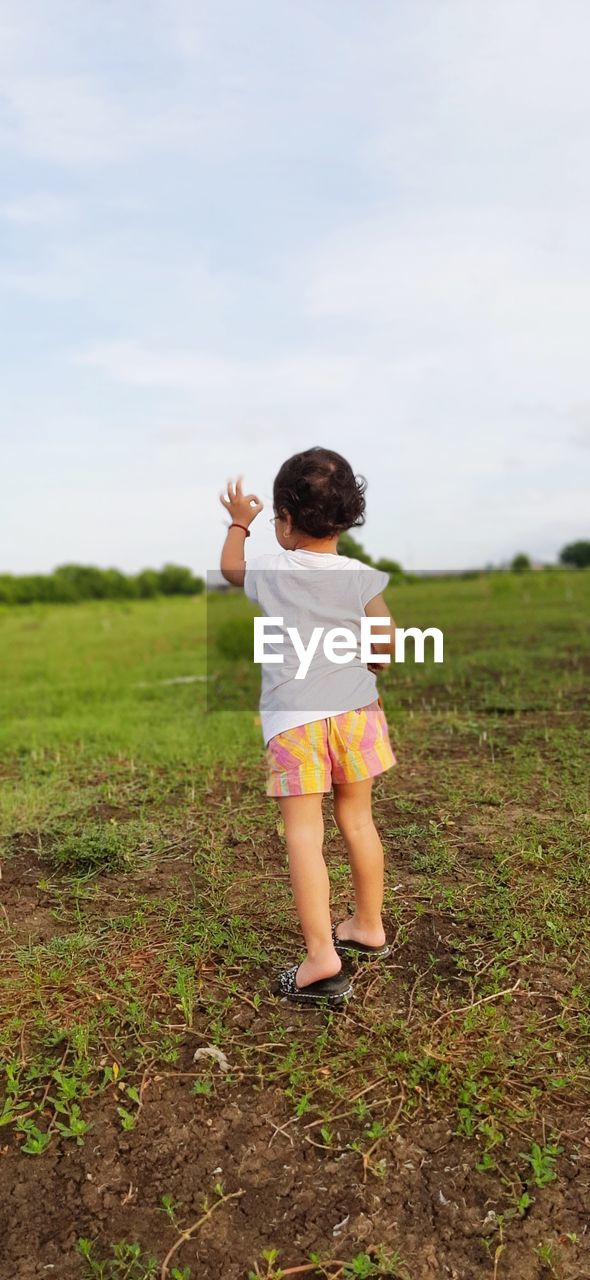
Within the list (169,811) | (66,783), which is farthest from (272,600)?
(66,783)

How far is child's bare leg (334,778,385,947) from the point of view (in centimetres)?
289

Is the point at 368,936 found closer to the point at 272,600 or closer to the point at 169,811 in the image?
the point at 272,600

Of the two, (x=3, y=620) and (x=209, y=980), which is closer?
(x=209, y=980)

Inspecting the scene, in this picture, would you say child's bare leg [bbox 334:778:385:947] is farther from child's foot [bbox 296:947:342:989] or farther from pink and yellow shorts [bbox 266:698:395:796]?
child's foot [bbox 296:947:342:989]

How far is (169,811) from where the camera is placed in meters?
4.78

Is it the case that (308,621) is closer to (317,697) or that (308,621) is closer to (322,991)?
(317,697)

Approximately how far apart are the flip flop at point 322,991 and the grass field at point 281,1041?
0.17 feet

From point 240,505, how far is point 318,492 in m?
0.30

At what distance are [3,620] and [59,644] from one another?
1060cm

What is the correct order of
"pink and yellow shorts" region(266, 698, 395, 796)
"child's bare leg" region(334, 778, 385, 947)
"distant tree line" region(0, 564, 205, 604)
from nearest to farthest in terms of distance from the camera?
"pink and yellow shorts" region(266, 698, 395, 796) → "child's bare leg" region(334, 778, 385, 947) → "distant tree line" region(0, 564, 205, 604)

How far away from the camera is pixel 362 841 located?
115 inches
